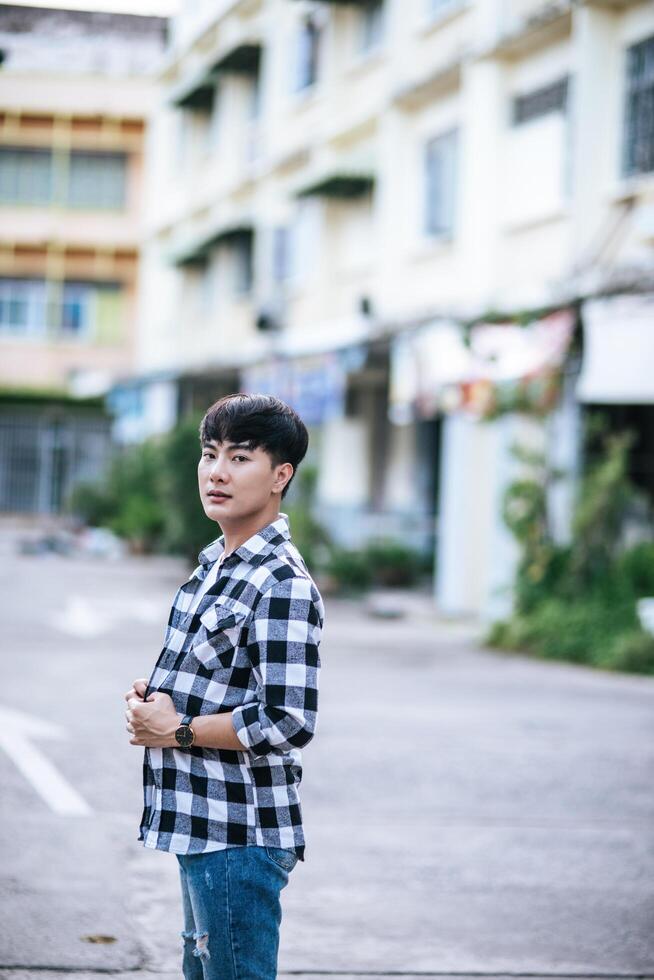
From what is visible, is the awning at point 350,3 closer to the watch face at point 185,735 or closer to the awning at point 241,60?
the awning at point 241,60

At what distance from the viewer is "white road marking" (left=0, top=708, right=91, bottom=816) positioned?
715 centimetres

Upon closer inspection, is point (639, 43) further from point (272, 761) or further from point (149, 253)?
point (149, 253)

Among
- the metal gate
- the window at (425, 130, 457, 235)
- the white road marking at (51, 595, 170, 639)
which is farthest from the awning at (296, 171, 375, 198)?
the metal gate

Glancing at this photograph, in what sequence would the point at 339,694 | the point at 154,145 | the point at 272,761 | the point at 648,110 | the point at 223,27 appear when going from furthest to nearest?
the point at 154,145, the point at 223,27, the point at 648,110, the point at 339,694, the point at 272,761

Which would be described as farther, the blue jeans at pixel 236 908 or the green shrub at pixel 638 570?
the green shrub at pixel 638 570

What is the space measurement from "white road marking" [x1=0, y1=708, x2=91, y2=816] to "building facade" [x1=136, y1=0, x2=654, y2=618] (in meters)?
7.41

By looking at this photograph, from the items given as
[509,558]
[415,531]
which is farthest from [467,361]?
[415,531]

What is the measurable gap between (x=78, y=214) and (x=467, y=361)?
25.5 meters

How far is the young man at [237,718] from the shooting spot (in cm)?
298

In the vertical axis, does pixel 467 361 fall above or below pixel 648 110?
below

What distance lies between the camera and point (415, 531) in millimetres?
23281

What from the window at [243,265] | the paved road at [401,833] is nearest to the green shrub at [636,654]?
the paved road at [401,833]

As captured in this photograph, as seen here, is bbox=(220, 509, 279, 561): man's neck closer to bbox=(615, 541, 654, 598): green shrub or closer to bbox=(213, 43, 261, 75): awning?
bbox=(615, 541, 654, 598): green shrub

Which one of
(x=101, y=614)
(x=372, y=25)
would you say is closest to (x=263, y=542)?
(x=101, y=614)
